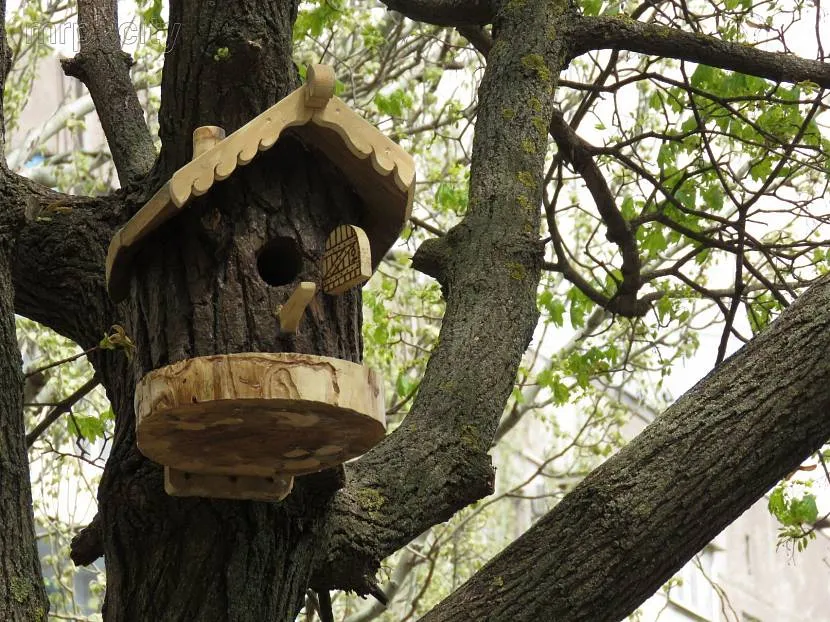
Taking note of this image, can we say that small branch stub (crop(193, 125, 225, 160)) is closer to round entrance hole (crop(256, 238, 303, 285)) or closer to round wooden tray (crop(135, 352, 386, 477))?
round entrance hole (crop(256, 238, 303, 285))

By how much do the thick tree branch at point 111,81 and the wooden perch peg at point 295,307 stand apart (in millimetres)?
1008

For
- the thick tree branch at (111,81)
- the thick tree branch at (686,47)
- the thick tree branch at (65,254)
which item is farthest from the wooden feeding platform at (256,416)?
the thick tree branch at (686,47)

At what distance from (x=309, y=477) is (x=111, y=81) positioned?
1.33 metres

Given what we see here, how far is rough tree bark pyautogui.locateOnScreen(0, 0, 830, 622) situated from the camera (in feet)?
6.69

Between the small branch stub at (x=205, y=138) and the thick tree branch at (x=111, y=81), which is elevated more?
the thick tree branch at (x=111, y=81)

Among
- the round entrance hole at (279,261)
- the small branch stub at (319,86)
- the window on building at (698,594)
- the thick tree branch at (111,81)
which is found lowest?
the round entrance hole at (279,261)

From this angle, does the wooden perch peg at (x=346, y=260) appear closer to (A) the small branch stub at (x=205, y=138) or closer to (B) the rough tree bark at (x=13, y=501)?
(A) the small branch stub at (x=205, y=138)

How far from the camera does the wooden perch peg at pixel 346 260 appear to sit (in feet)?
6.33

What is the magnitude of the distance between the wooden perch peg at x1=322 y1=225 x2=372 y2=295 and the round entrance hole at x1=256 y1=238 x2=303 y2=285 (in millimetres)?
67

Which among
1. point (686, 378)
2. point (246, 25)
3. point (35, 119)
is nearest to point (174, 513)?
point (246, 25)

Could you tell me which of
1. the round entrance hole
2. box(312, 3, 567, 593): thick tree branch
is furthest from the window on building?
the round entrance hole

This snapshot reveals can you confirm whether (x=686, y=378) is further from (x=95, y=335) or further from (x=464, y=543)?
(x=95, y=335)

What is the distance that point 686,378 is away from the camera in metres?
9.93

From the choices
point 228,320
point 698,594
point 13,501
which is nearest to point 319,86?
Answer: point 228,320
